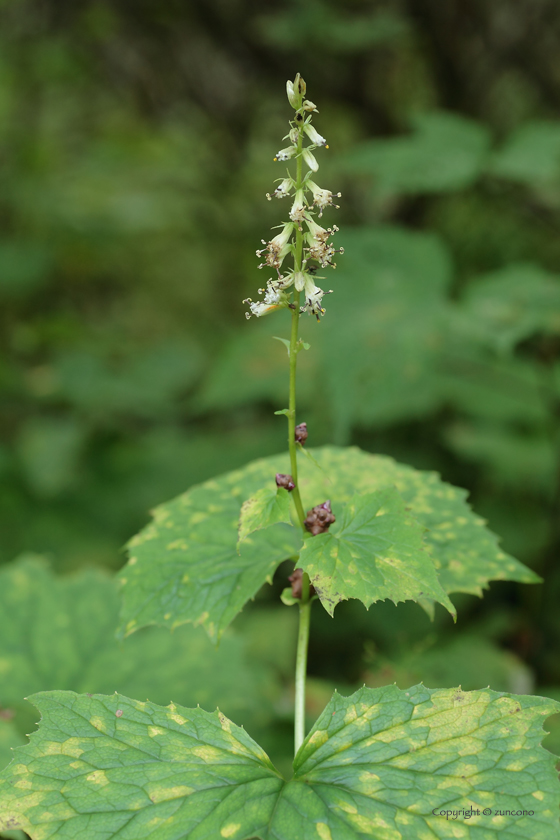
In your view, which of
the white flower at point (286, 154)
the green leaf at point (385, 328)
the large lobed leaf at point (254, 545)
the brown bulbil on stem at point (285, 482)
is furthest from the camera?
the green leaf at point (385, 328)

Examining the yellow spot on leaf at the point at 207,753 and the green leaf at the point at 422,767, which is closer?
the green leaf at the point at 422,767

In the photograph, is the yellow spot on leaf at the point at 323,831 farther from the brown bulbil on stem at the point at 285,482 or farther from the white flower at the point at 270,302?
the white flower at the point at 270,302

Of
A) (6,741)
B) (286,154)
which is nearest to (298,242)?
(286,154)

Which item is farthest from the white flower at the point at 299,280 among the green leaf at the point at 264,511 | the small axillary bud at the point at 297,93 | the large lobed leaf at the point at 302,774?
the large lobed leaf at the point at 302,774

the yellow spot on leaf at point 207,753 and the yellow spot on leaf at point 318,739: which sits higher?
the yellow spot on leaf at point 318,739

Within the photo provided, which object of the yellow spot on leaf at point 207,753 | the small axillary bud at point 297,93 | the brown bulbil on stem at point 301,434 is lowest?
the yellow spot on leaf at point 207,753

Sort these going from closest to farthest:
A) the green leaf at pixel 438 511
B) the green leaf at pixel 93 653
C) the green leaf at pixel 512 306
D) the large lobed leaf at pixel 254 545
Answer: the large lobed leaf at pixel 254 545, the green leaf at pixel 438 511, the green leaf at pixel 93 653, the green leaf at pixel 512 306

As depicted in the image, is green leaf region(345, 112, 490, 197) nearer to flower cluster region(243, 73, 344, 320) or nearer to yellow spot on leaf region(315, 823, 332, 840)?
flower cluster region(243, 73, 344, 320)

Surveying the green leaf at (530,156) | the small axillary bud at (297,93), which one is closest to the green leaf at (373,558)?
the small axillary bud at (297,93)
